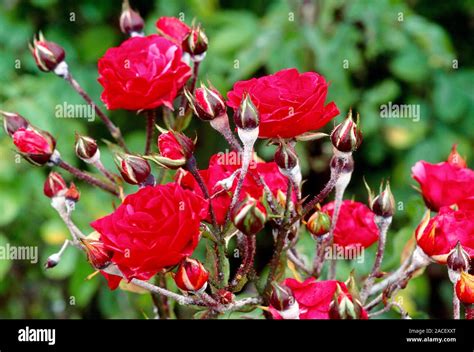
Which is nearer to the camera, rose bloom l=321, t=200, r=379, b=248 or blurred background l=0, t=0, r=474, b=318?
rose bloom l=321, t=200, r=379, b=248

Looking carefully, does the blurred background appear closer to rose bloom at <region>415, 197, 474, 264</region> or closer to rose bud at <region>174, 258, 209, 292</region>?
rose bloom at <region>415, 197, 474, 264</region>


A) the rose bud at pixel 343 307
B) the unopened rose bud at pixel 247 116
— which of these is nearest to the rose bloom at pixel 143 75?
the unopened rose bud at pixel 247 116

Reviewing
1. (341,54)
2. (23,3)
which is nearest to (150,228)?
(341,54)

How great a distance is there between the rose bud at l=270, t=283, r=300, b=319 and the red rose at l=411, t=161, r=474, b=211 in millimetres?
202

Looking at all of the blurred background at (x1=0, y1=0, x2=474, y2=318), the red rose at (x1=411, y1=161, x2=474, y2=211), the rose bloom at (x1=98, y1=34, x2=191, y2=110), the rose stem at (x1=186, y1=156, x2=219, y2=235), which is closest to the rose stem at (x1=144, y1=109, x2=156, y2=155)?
the rose bloom at (x1=98, y1=34, x2=191, y2=110)

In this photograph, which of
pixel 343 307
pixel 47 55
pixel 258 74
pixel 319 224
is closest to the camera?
pixel 343 307

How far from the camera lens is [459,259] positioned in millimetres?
560

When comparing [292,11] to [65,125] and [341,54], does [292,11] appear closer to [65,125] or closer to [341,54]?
[341,54]

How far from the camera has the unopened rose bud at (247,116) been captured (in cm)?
55

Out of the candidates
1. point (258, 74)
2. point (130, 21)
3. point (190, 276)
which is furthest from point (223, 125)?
point (258, 74)

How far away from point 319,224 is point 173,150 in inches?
5.8

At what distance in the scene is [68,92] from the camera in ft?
4.91

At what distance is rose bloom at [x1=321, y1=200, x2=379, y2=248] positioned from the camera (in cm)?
69

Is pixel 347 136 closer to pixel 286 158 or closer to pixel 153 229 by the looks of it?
pixel 286 158
